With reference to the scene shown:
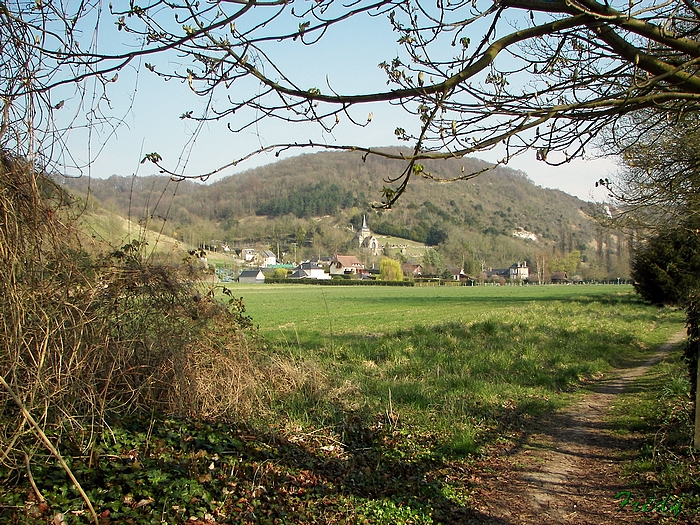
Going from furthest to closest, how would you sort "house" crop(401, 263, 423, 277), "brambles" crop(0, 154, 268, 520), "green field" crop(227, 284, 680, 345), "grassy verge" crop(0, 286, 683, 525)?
"house" crop(401, 263, 423, 277)
"green field" crop(227, 284, 680, 345)
"grassy verge" crop(0, 286, 683, 525)
"brambles" crop(0, 154, 268, 520)

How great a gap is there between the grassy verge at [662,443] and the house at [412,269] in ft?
393

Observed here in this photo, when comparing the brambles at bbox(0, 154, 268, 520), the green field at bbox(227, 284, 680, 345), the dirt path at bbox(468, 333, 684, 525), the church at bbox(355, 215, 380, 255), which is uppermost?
the church at bbox(355, 215, 380, 255)

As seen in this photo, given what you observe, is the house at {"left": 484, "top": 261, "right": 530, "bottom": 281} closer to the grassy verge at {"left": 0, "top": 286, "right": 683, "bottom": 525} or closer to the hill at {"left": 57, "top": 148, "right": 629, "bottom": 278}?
the hill at {"left": 57, "top": 148, "right": 629, "bottom": 278}

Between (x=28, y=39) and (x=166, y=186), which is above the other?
(x=28, y=39)

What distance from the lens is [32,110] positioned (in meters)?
3.86

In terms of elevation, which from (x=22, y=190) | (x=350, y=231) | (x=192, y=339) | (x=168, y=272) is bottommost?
(x=192, y=339)

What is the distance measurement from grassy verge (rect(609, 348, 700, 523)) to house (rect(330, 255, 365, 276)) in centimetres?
12540

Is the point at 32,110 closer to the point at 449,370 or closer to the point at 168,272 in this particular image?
the point at 168,272

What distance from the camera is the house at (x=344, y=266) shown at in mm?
135375

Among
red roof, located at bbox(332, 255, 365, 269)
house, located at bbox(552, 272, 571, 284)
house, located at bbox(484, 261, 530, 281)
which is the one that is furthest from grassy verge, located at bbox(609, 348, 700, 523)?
house, located at bbox(552, 272, 571, 284)

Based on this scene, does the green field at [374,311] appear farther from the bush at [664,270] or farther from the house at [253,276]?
the house at [253,276]

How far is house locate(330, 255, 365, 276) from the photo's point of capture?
13538 centimetres

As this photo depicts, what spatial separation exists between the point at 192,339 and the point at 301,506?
9.03ft

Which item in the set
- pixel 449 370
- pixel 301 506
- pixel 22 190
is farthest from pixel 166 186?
pixel 449 370
